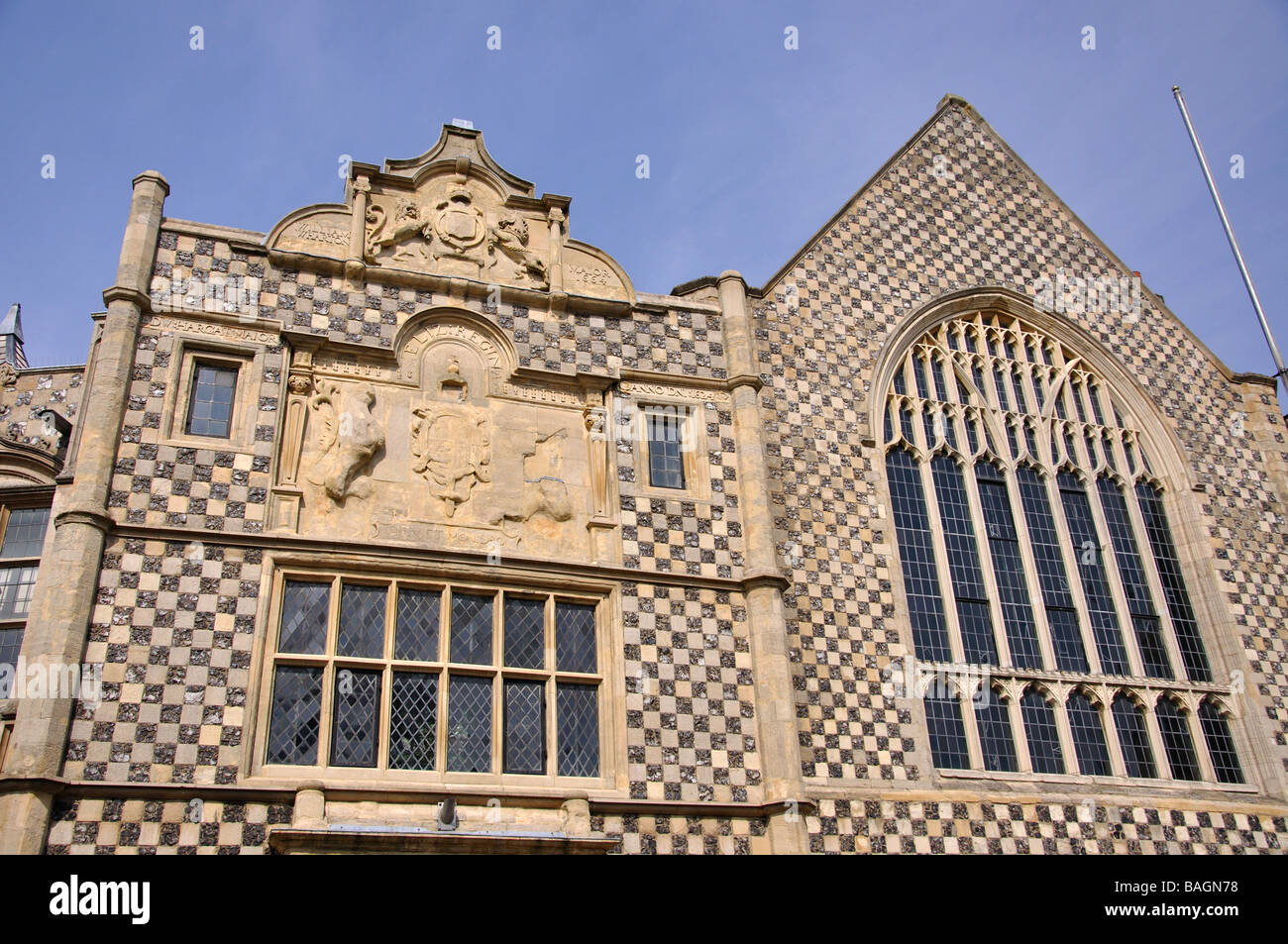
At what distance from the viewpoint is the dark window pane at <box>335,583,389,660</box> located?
49.2 feet

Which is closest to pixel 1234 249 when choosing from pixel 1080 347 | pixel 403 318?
pixel 1080 347

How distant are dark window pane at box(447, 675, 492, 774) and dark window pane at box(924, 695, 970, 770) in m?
6.40

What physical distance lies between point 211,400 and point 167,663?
3788 millimetres

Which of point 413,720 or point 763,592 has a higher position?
point 763,592

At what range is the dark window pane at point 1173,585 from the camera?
19.4m

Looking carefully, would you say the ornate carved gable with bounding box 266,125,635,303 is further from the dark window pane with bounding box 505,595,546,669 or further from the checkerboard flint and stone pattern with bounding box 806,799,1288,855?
the checkerboard flint and stone pattern with bounding box 806,799,1288,855

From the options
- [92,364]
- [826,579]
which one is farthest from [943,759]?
[92,364]

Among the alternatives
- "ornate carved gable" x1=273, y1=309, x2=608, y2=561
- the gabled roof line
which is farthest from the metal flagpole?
"ornate carved gable" x1=273, y1=309, x2=608, y2=561

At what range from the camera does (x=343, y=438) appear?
16000 millimetres

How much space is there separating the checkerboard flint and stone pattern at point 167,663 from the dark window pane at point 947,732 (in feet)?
31.0

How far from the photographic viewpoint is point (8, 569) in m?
16.2

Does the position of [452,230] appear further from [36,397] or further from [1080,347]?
[1080,347]
